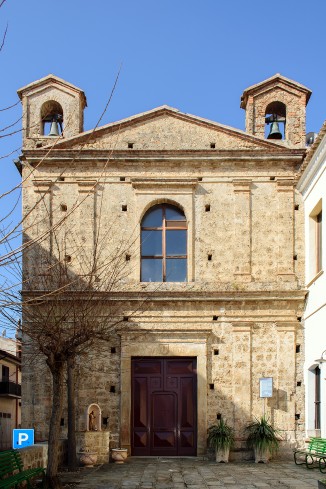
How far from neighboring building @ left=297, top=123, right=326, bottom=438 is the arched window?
3.13 meters

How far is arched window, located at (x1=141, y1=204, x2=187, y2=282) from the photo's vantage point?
19.0 meters

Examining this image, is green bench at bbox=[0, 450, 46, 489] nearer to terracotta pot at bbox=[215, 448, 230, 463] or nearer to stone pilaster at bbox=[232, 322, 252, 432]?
terracotta pot at bbox=[215, 448, 230, 463]

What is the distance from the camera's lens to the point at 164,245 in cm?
1912

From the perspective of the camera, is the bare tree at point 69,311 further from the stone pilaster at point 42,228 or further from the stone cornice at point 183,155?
the stone cornice at point 183,155

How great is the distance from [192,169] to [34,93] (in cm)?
462

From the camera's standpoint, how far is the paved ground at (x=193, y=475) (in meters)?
13.1

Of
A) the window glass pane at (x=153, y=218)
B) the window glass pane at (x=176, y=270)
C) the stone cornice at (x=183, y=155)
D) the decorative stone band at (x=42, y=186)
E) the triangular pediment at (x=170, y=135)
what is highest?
the triangular pediment at (x=170, y=135)

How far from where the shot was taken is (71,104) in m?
19.5

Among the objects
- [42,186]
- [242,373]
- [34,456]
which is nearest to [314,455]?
[242,373]

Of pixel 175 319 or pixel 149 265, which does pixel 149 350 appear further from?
pixel 149 265

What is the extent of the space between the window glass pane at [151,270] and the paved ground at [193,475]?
14.4 ft

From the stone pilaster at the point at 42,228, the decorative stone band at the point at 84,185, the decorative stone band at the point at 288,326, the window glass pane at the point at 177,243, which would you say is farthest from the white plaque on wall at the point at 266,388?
the decorative stone band at the point at 84,185

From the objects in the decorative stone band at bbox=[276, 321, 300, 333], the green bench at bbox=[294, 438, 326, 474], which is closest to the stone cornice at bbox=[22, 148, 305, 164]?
the decorative stone band at bbox=[276, 321, 300, 333]

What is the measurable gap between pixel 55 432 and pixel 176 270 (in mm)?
6978
